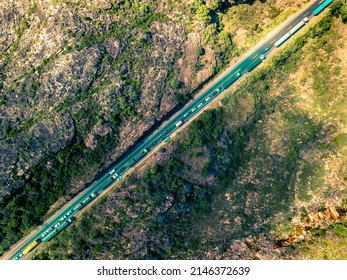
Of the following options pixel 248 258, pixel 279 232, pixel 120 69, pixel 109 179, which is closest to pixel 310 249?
pixel 279 232

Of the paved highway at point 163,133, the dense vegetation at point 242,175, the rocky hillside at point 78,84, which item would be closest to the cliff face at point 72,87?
the rocky hillside at point 78,84

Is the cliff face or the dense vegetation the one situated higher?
the cliff face

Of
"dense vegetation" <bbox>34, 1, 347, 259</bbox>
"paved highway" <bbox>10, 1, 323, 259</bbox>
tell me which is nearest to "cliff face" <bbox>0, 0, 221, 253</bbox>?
"paved highway" <bbox>10, 1, 323, 259</bbox>

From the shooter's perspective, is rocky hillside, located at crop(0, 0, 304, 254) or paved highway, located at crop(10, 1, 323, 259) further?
paved highway, located at crop(10, 1, 323, 259)

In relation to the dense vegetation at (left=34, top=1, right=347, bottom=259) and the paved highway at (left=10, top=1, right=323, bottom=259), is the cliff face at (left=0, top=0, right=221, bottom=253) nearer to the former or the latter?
the paved highway at (left=10, top=1, right=323, bottom=259)

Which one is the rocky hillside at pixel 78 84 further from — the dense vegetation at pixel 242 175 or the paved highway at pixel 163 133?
the dense vegetation at pixel 242 175

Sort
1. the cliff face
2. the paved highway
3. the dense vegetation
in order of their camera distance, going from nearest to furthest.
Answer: the cliff face, the dense vegetation, the paved highway
